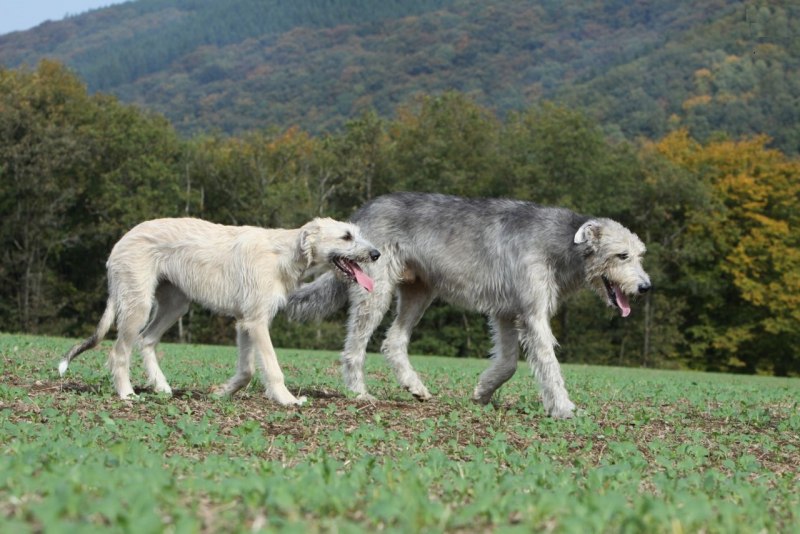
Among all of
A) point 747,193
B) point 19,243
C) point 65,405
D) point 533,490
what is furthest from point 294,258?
point 747,193

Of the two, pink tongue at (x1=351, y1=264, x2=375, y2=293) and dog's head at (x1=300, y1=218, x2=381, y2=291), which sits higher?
dog's head at (x1=300, y1=218, x2=381, y2=291)

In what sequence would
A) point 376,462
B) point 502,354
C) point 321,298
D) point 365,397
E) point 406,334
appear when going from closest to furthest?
point 376,462, point 365,397, point 502,354, point 321,298, point 406,334

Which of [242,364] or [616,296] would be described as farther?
[616,296]

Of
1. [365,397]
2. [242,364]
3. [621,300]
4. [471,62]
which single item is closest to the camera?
[242,364]

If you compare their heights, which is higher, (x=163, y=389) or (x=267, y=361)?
(x=267, y=361)

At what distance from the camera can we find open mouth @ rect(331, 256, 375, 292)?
11.2 metres

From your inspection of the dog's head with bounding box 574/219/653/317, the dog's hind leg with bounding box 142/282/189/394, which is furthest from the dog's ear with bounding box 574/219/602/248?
the dog's hind leg with bounding box 142/282/189/394

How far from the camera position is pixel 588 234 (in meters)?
11.7

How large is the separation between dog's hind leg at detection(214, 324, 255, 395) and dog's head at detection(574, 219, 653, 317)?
12.5 ft

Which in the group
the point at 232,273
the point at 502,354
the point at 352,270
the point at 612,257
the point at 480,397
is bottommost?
the point at 480,397

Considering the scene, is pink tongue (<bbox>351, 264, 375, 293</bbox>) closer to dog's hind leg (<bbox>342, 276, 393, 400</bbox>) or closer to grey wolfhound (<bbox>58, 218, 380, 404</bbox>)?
grey wolfhound (<bbox>58, 218, 380, 404</bbox>)

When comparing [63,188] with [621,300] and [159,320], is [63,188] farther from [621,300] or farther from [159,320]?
[621,300]

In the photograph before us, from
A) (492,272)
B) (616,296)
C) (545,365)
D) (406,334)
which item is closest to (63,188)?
(406,334)

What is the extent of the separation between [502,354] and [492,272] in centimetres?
103
